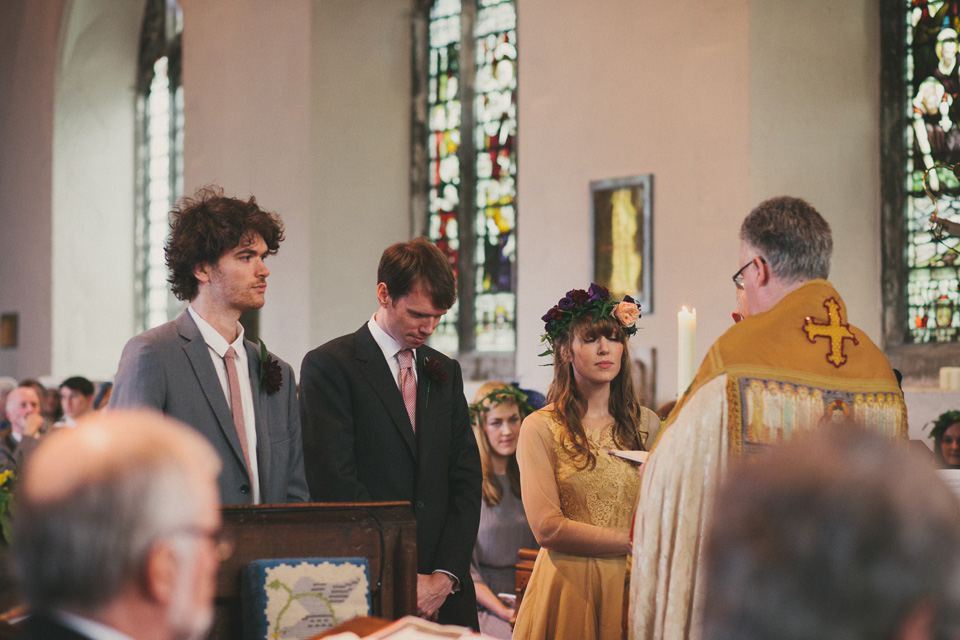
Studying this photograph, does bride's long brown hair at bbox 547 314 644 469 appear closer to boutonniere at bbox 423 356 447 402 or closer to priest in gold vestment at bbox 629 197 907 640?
boutonniere at bbox 423 356 447 402

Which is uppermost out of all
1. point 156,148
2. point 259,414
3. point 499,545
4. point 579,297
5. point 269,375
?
point 156,148

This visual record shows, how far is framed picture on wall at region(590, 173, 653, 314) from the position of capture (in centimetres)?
773

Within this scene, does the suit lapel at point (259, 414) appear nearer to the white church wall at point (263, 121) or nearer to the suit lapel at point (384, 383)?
the suit lapel at point (384, 383)

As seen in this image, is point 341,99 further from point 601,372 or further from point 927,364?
point 601,372

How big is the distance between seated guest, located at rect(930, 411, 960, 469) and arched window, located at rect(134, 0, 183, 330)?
9771 mm

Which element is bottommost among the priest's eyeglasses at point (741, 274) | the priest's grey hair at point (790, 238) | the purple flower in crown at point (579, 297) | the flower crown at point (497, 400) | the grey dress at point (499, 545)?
the grey dress at point (499, 545)

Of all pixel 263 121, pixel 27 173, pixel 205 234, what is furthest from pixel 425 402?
pixel 27 173

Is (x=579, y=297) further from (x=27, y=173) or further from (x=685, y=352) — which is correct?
(x=27, y=173)

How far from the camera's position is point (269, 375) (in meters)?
2.72

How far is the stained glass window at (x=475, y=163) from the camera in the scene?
9.80 m

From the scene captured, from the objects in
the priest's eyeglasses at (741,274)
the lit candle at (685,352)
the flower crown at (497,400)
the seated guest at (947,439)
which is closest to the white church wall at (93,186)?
the flower crown at (497,400)

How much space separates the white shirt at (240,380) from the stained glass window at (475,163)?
22.7 feet

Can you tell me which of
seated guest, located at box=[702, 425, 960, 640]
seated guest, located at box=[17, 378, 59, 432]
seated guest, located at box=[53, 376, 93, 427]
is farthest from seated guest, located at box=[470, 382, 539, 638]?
seated guest, located at box=[53, 376, 93, 427]

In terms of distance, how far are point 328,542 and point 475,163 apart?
27.4 ft
